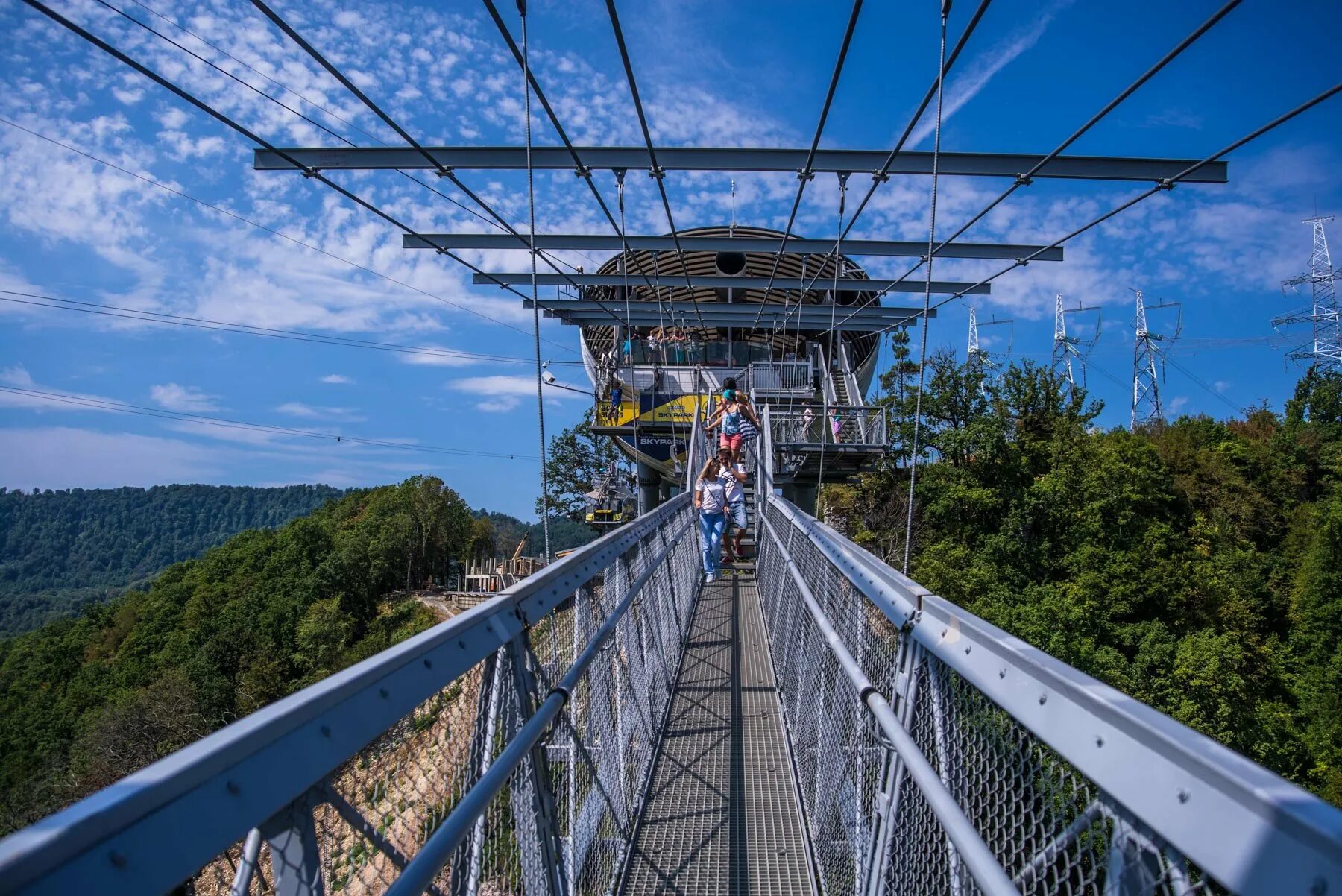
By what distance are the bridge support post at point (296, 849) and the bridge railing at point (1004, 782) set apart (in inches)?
42.2

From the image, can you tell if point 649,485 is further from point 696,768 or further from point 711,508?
point 696,768

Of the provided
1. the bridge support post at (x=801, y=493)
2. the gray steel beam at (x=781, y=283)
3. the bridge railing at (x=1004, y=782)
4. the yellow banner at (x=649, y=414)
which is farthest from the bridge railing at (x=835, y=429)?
the bridge railing at (x=1004, y=782)

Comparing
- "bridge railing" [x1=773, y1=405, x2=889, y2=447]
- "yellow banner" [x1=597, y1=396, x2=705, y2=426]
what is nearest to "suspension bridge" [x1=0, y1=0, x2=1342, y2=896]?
"bridge railing" [x1=773, y1=405, x2=889, y2=447]

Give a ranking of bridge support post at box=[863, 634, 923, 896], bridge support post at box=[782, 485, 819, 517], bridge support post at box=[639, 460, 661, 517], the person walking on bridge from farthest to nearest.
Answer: bridge support post at box=[639, 460, 661, 517] → bridge support post at box=[782, 485, 819, 517] → the person walking on bridge → bridge support post at box=[863, 634, 923, 896]

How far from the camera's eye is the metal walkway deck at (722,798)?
3355 millimetres

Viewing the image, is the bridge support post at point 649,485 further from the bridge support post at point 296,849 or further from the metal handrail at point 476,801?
the bridge support post at point 296,849

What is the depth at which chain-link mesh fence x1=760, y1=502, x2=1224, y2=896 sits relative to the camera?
1.24m

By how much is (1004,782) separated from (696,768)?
2.95 m

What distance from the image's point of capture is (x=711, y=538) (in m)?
9.37

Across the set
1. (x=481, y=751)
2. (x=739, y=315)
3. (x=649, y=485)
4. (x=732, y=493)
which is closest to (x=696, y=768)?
(x=481, y=751)

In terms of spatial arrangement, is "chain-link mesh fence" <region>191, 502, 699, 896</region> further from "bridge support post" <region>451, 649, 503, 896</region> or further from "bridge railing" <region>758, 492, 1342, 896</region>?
"bridge railing" <region>758, 492, 1342, 896</region>

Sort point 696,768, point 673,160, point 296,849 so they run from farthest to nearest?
point 673,160, point 696,768, point 296,849

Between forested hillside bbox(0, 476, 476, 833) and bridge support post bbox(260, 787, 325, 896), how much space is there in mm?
46615

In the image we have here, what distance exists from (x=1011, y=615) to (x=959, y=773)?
23.9 m
